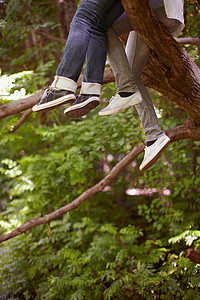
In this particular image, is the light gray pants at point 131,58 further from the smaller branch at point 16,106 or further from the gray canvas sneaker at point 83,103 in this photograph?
the smaller branch at point 16,106

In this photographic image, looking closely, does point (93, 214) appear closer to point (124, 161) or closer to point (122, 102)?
point (124, 161)

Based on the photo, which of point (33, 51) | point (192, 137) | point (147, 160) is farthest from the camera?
point (33, 51)

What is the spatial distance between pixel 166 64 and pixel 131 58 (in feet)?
0.88

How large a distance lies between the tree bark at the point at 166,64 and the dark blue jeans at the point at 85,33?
0.53 ft

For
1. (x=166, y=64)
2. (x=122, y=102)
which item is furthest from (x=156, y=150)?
(x=166, y=64)

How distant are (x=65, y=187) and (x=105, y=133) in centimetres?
120

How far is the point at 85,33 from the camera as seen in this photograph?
187 centimetres

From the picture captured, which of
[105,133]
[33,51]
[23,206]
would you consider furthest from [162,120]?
[33,51]

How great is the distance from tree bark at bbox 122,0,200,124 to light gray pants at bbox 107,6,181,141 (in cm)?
9

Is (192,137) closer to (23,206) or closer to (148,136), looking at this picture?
(148,136)

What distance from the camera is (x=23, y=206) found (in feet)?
18.2

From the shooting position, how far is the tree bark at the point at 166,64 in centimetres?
185

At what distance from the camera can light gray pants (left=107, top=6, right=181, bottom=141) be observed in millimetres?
2041

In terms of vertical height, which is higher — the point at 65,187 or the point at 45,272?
the point at 65,187
